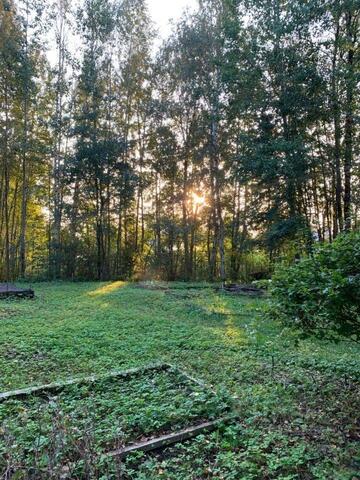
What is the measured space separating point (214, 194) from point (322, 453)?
1070 centimetres

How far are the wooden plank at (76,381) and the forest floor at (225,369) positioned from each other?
0.21m

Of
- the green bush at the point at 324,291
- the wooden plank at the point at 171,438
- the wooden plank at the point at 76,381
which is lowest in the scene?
the wooden plank at the point at 171,438

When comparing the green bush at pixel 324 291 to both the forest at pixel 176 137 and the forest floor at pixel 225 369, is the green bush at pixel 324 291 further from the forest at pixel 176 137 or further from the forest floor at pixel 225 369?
the forest at pixel 176 137

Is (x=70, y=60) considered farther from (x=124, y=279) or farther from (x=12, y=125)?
(x=124, y=279)

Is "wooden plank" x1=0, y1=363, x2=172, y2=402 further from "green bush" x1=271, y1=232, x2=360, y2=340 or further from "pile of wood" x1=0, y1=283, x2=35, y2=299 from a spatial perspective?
"pile of wood" x1=0, y1=283, x2=35, y2=299

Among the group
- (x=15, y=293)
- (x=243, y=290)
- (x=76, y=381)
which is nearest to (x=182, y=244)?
(x=243, y=290)

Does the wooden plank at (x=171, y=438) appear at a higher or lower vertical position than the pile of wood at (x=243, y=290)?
lower

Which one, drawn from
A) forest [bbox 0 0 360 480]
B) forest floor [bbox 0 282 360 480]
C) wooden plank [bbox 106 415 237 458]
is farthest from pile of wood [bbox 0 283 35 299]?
wooden plank [bbox 106 415 237 458]

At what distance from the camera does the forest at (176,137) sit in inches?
338

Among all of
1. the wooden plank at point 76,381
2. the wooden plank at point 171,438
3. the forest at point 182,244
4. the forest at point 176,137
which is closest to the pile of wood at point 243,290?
the forest at point 182,244

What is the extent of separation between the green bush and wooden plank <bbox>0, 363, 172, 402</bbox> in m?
1.47

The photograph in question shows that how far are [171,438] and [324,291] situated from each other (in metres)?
1.32

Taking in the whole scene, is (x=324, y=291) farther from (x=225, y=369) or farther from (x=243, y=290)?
(x=243, y=290)

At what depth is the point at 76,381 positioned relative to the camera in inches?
115
